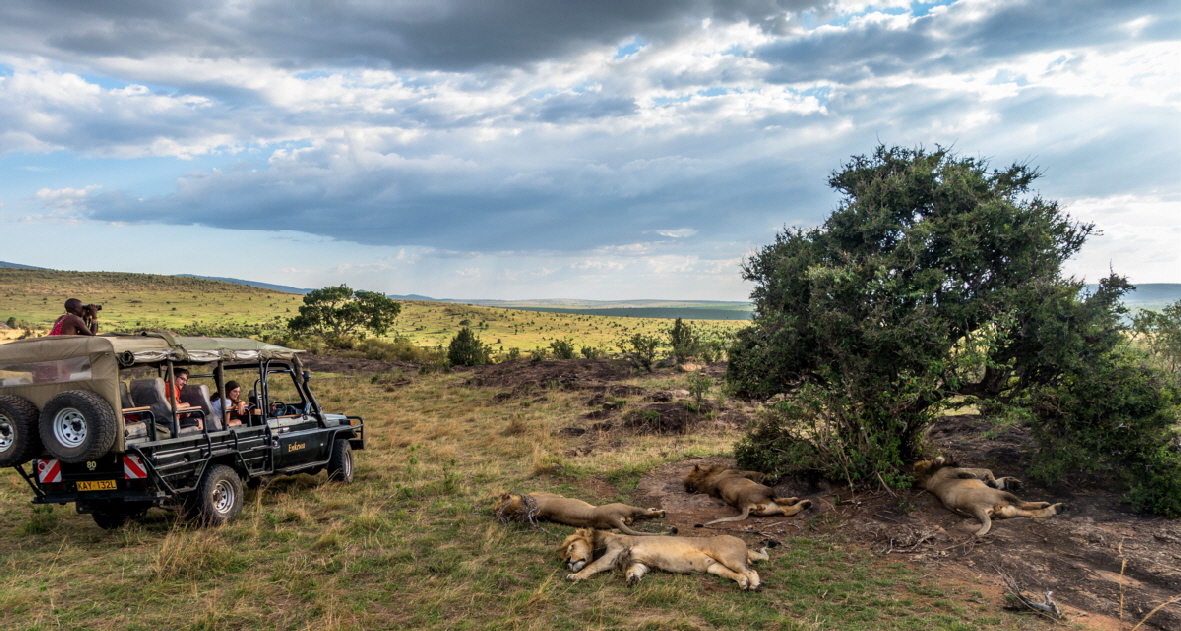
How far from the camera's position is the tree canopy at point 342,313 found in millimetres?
49531

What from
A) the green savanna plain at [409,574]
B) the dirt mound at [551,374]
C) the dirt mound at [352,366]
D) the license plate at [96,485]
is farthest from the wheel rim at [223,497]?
the dirt mound at [352,366]

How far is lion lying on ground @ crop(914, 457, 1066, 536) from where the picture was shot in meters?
7.03

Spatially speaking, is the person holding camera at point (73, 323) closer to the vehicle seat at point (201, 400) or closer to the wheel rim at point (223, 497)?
the vehicle seat at point (201, 400)

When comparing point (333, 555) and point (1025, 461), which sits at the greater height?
point (1025, 461)

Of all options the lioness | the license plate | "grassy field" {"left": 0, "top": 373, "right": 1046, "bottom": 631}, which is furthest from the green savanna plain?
the license plate

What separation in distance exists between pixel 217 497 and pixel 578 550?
4.86 meters

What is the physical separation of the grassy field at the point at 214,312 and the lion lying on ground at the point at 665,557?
148 ft

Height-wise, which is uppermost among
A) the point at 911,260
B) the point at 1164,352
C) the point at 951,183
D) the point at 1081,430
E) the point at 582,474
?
the point at 951,183

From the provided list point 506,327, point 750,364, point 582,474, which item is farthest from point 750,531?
point 506,327

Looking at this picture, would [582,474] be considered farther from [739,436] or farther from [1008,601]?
[1008,601]

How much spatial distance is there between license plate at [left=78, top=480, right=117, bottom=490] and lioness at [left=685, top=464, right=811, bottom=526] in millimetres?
6903

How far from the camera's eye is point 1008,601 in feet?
17.3

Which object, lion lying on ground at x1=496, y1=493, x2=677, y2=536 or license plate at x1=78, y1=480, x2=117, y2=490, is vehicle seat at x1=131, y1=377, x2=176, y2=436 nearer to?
license plate at x1=78, y1=480, x2=117, y2=490

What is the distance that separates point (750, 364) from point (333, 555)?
601 centimetres
